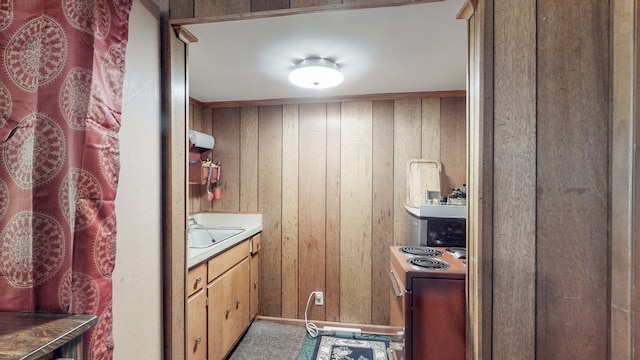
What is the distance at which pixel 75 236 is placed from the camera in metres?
0.74

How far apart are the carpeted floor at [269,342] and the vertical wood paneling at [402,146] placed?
1.21 meters

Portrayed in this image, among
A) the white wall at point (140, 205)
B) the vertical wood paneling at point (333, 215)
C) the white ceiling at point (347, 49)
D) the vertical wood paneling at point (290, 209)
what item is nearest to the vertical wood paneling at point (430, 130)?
the white ceiling at point (347, 49)

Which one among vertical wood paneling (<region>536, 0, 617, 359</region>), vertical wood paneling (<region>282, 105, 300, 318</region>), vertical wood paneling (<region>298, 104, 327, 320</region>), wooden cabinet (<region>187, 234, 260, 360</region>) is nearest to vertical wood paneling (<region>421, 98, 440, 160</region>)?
vertical wood paneling (<region>298, 104, 327, 320</region>)

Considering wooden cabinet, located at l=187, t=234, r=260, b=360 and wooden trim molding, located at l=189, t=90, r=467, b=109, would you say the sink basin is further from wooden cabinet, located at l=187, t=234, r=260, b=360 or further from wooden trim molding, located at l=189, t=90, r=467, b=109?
wooden trim molding, located at l=189, t=90, r=467, b=109

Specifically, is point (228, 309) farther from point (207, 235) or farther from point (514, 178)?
point (514, 178)

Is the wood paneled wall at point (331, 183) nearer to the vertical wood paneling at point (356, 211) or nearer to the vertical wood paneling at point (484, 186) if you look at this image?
the vertical wood paneling at point (356, 211)

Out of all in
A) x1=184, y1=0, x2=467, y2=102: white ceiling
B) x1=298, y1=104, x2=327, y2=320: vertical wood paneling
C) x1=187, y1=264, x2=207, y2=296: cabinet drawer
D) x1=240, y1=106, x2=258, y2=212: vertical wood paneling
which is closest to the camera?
x1=184, y1=0, x2=467, y2=102: white ceiling

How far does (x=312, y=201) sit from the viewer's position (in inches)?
103

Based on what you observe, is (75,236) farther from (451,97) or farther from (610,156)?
(451,97)

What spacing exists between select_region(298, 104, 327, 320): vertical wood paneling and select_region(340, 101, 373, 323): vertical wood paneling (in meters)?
0.19

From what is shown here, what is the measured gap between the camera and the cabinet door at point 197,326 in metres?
1.59

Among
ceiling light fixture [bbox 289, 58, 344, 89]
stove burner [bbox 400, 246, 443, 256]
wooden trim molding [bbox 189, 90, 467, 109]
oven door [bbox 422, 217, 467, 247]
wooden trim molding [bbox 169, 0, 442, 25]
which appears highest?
wooden trim molding [bbox 189, 90, 467, 109]

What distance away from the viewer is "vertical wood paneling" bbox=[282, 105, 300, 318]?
264 centimetres

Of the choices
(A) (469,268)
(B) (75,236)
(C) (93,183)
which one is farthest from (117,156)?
(A) (469,268)
